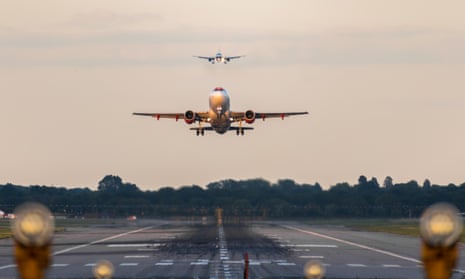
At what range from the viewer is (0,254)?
231 feet

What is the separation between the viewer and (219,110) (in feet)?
290

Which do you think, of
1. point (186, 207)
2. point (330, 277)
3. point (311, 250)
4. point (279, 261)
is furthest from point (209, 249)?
point (186, 207)

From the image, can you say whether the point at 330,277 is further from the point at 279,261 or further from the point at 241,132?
the point at 241,132

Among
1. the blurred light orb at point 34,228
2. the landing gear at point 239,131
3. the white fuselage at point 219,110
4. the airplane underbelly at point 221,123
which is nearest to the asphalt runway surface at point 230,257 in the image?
the landing gear at point 239,131

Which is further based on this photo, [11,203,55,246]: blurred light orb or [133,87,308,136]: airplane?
[133,87,308,136]: airplane

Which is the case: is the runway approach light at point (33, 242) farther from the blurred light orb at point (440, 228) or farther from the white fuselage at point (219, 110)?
the white fuselage at point (219, 110)

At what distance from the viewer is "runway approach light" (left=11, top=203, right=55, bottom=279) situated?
20.2ft

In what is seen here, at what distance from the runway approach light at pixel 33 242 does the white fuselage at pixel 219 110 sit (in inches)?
3229

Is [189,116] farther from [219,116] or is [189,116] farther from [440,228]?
[440,228]

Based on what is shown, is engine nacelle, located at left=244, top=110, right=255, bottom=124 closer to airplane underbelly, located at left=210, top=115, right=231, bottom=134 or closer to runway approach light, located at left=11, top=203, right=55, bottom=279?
airplane underbelly, located at left=210, top=115, right=231, bottom=134

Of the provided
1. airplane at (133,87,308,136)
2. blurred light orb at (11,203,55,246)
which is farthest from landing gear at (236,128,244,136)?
blurred light orb at (11,203,55,246)

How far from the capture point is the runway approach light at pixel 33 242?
242 inches

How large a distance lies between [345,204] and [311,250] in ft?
181

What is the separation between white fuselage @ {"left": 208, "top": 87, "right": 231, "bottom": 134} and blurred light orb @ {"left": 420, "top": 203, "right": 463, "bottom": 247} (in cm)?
8209
